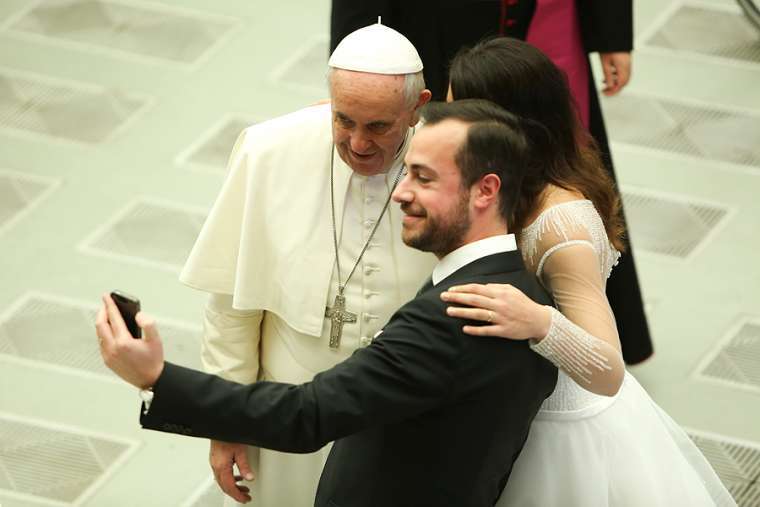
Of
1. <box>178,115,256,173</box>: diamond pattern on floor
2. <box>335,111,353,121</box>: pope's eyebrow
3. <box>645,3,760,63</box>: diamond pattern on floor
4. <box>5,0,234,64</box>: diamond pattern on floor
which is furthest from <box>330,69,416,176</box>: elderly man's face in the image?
<box>645,3,760,63</box>: diamond pattern on floor

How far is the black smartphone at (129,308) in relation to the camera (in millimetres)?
2836

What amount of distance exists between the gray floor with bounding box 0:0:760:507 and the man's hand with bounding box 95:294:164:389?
218 cm

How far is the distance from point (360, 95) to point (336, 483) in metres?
0.83

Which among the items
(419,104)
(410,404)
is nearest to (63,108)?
(419,104)

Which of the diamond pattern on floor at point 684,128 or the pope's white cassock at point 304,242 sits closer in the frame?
the pope's white cassock at point 304,242

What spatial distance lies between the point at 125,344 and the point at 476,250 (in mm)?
735

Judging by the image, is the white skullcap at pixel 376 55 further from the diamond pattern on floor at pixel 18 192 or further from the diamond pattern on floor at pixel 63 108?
the diamond pattern on floor at pixel 63 108

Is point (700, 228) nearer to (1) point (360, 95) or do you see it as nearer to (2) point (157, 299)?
(2) point (157, 299)

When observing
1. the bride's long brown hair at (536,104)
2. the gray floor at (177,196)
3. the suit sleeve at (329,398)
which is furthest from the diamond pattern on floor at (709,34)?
the suit sleeve at (329,398)

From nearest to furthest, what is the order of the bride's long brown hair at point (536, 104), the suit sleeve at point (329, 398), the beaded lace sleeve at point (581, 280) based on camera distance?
1. the suit sleeve at point (329, 398)
2. the beaded lace sleeve at point (581, 280)
3. the bride's long brown hair at point (536, 104)

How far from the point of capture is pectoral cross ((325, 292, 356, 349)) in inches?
142

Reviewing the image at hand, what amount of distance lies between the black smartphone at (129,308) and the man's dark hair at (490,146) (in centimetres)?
70

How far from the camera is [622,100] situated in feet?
24.2

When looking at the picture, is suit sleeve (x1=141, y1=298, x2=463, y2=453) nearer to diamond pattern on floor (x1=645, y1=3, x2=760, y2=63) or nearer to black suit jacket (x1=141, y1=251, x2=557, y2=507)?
black suit jacket (x1=141, y1=251, x2=557, y2=507)
